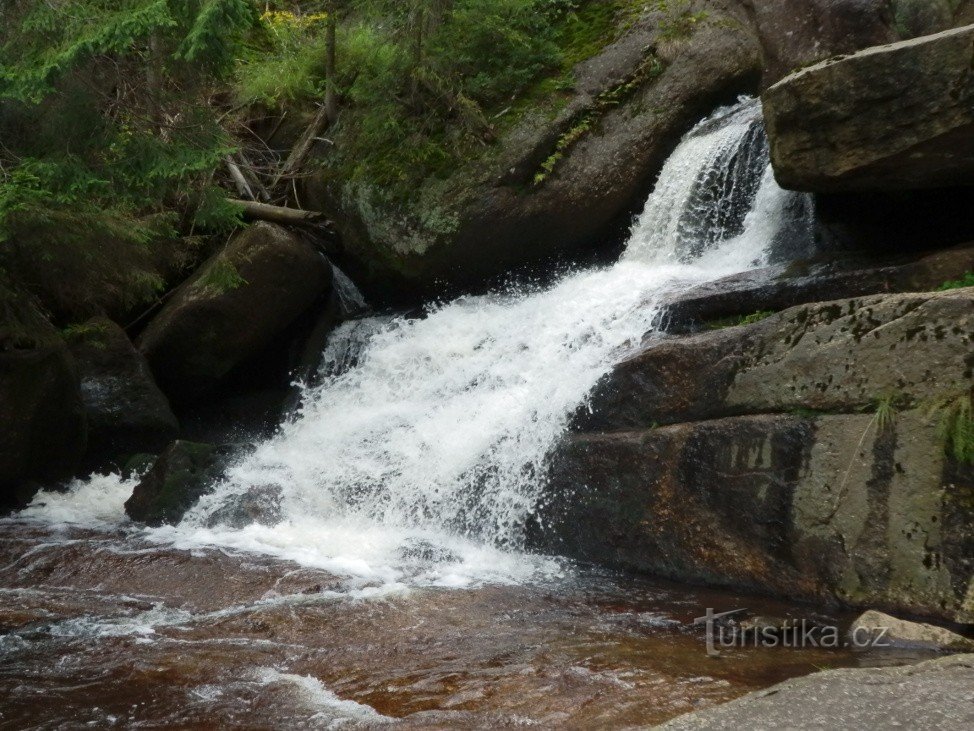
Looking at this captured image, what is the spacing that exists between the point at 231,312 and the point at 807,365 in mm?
8386

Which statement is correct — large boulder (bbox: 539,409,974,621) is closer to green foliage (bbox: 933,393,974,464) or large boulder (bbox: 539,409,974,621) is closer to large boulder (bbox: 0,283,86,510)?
green foliage (bbox: 933,393,974,464)

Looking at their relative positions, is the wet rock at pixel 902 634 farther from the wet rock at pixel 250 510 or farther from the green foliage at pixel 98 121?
the green foliage at pixel 98 121

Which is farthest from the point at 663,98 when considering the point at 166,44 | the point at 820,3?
the point at 166,44

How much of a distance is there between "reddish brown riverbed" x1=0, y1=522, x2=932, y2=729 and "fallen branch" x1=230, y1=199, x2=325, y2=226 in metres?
7.00

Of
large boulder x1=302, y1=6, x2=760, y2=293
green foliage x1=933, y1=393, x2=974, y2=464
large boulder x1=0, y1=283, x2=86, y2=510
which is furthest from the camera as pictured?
large boulder x1=302, y1=6, x2=760, y2=293

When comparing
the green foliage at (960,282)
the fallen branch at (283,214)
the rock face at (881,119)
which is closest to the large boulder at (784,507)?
the green foliage at (960,282)

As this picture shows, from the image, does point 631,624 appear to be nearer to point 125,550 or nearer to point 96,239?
point 125,550

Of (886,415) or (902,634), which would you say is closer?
(902,634)

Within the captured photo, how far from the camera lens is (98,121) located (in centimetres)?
838

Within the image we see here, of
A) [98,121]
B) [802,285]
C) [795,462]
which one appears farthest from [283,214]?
[795,462]

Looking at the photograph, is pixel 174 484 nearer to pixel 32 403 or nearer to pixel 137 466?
pixel 137 466

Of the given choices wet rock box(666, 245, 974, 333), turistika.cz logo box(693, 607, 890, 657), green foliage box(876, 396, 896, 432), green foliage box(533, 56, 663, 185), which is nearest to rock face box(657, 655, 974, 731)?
turistika.cz logo box(693, 607, 890, 657)

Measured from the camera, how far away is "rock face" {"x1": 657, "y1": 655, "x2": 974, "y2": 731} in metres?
3.77

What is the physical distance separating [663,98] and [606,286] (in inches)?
121
